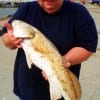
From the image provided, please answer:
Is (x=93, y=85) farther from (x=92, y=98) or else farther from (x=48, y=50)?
(x=48, y=50)

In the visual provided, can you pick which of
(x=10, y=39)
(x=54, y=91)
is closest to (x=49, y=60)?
(x=54, y=91)

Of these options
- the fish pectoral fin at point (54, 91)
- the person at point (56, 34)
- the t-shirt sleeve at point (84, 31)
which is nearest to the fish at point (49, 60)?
the fish pectoral fin at point (54, 91)

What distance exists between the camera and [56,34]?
12.1ft

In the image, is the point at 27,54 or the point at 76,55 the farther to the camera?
the point at 76,55

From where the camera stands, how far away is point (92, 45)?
3.79 metres

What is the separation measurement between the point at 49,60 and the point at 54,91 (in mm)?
280

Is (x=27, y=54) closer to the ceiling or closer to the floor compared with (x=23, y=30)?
closer to the floor

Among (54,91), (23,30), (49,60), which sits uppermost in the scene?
(23,30)

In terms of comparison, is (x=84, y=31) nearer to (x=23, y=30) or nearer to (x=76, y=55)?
(x=76, y=55)

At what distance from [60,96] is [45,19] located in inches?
27.9

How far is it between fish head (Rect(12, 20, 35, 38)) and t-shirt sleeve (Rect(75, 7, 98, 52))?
449mm

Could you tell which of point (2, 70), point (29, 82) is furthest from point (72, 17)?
point (2, 70)

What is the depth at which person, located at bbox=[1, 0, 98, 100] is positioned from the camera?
3.67 m

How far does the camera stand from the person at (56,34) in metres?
3.67
